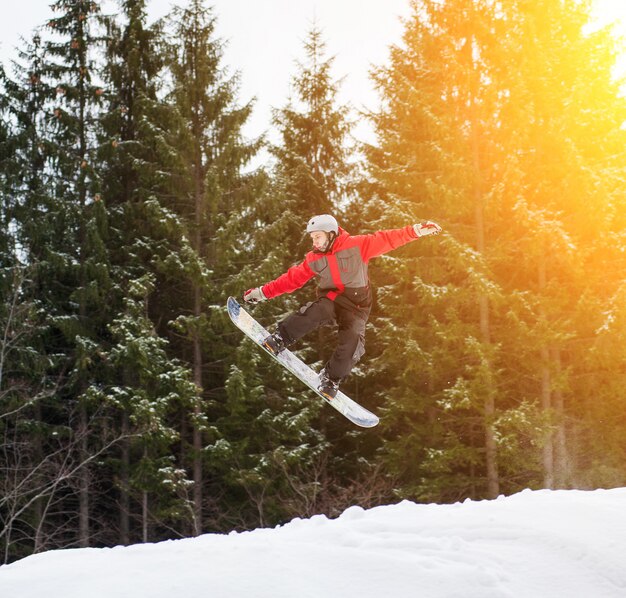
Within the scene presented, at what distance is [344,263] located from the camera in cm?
654

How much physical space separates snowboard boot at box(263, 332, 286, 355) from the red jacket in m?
0.51

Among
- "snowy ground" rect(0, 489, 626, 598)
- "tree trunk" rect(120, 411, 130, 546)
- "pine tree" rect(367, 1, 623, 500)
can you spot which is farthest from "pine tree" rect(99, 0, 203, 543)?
"snowy ground" rect(0, 489, 626, 598)

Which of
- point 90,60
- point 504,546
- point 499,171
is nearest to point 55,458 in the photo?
point 90,60

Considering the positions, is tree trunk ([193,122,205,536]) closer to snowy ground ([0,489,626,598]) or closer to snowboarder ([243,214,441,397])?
snowboarder ([243,214,441,397])

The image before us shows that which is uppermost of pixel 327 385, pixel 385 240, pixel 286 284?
pixel 385 240

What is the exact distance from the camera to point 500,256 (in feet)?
49.2

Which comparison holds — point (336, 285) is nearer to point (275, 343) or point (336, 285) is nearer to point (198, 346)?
point (275, 343)

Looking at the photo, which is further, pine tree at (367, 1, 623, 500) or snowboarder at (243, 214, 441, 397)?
pine tree at (367, 1, 623, 500)

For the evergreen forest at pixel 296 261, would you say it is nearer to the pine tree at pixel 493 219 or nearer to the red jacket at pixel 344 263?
the pine tree at pixel 493 219

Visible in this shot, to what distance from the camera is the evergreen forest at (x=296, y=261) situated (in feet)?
47.7

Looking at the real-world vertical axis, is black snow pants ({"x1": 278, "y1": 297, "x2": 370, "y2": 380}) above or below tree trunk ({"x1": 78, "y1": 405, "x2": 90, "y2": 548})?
above

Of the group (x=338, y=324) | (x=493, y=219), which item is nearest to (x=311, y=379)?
(x=338, y=324)

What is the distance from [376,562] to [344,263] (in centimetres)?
342

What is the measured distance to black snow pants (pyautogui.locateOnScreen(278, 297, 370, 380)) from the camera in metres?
6.71
